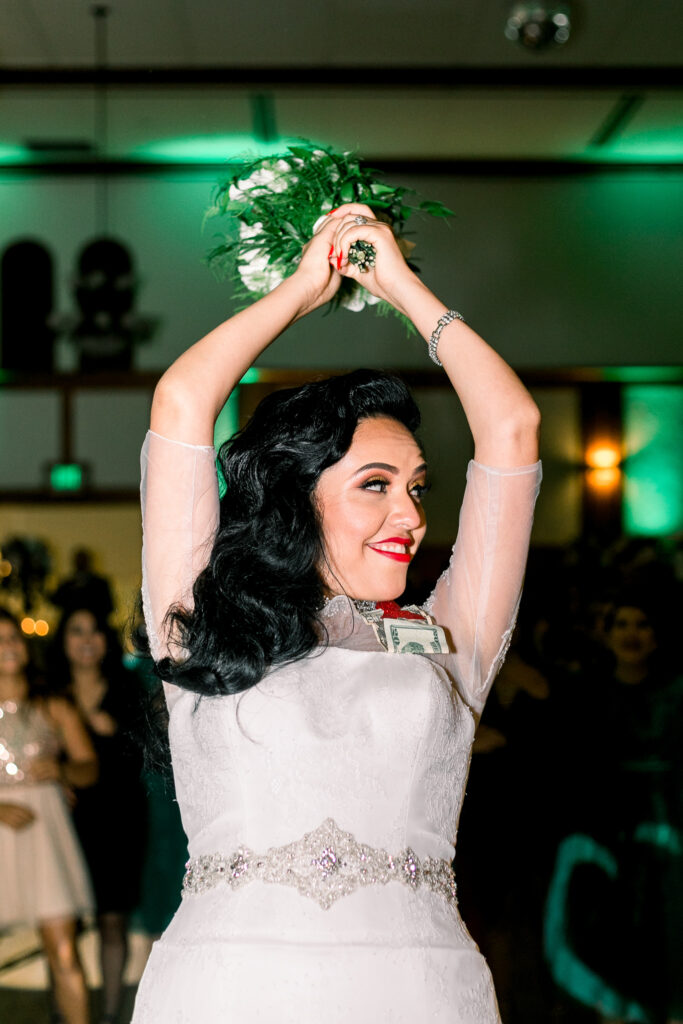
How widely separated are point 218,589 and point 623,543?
13.3 feet

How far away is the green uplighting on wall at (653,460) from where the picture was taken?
6.05 meters

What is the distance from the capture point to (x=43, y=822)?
412 cm

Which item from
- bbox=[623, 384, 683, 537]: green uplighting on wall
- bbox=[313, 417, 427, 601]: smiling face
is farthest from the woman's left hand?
bbox=[623, 384, 683, 537]: green uplighting on wall

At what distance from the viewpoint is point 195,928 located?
1503 mm

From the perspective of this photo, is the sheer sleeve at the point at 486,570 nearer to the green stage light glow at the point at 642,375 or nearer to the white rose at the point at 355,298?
the white rose at the point at 355,298

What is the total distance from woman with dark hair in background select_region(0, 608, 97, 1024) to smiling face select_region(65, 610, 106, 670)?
0.18 m

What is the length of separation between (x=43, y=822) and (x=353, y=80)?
3404mm

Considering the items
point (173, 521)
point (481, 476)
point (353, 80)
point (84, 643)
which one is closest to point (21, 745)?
point (84, 643)

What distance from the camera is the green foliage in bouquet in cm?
189

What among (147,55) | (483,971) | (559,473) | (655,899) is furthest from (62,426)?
(483,971)

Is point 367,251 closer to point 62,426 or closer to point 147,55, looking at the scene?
point 147,55

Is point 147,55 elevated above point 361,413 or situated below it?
above

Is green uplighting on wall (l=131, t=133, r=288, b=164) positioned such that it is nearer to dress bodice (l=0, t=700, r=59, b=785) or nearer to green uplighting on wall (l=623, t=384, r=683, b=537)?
green uplighting on wall (l=623, t=384, r=683, b=537)

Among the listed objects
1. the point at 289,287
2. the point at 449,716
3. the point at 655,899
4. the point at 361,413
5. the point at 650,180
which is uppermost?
the point at 650,180
